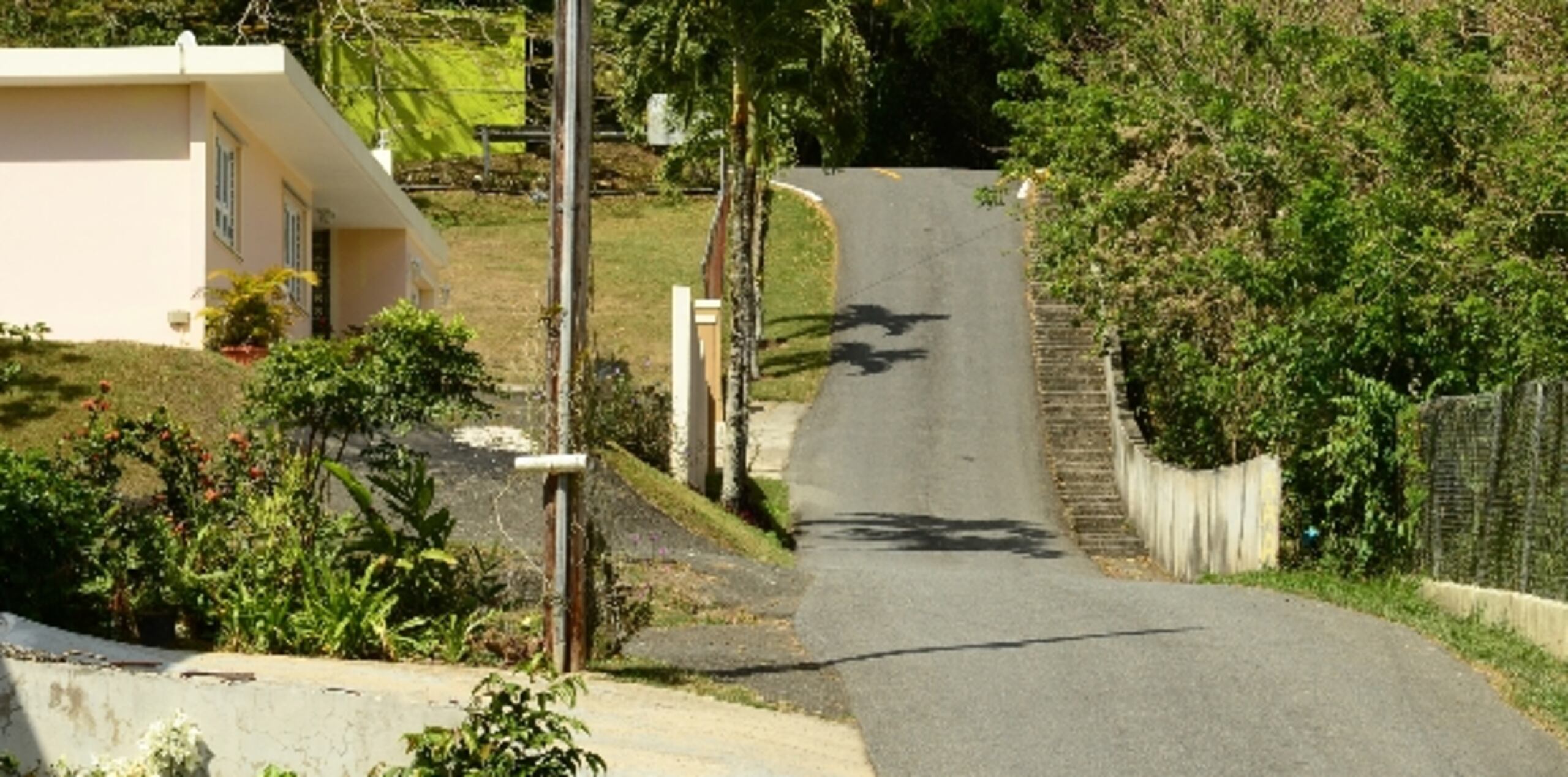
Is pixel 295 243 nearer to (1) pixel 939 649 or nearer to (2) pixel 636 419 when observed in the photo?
(2) pixel 636 419

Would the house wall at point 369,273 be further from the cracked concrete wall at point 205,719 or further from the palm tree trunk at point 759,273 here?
the cracked concrete wall at point 205,719

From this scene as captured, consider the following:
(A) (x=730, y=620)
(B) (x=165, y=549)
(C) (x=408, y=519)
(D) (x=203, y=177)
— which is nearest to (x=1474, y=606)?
(A) (x=730, y=620)

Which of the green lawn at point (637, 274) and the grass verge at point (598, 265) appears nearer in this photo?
the green lawn at point (637, 274)

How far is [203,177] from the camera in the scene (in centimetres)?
2497

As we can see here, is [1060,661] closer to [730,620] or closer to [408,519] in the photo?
[730,620]

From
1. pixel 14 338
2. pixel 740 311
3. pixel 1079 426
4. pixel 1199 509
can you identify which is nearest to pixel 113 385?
pixel 14 338

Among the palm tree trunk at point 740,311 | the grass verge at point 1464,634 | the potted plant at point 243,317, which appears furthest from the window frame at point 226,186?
the grass verge at point 1464,634

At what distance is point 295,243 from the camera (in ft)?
98.0

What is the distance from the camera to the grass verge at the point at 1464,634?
14688mm

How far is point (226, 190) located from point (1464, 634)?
14383 millimetres

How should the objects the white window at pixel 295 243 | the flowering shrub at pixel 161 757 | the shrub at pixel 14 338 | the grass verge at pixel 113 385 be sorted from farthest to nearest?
the white window at pixel 295 243
the grass verge at pixel 113 385
the shrub at pixel 14 338
the flowering shrub at pixel 161 757

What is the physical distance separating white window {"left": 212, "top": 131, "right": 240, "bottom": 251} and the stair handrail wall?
10.2 meters

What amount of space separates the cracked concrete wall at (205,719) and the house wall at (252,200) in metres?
14.4

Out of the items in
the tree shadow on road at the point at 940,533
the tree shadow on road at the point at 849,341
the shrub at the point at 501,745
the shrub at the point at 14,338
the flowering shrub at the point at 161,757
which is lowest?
the tree shadow on road at the point at 940,533
